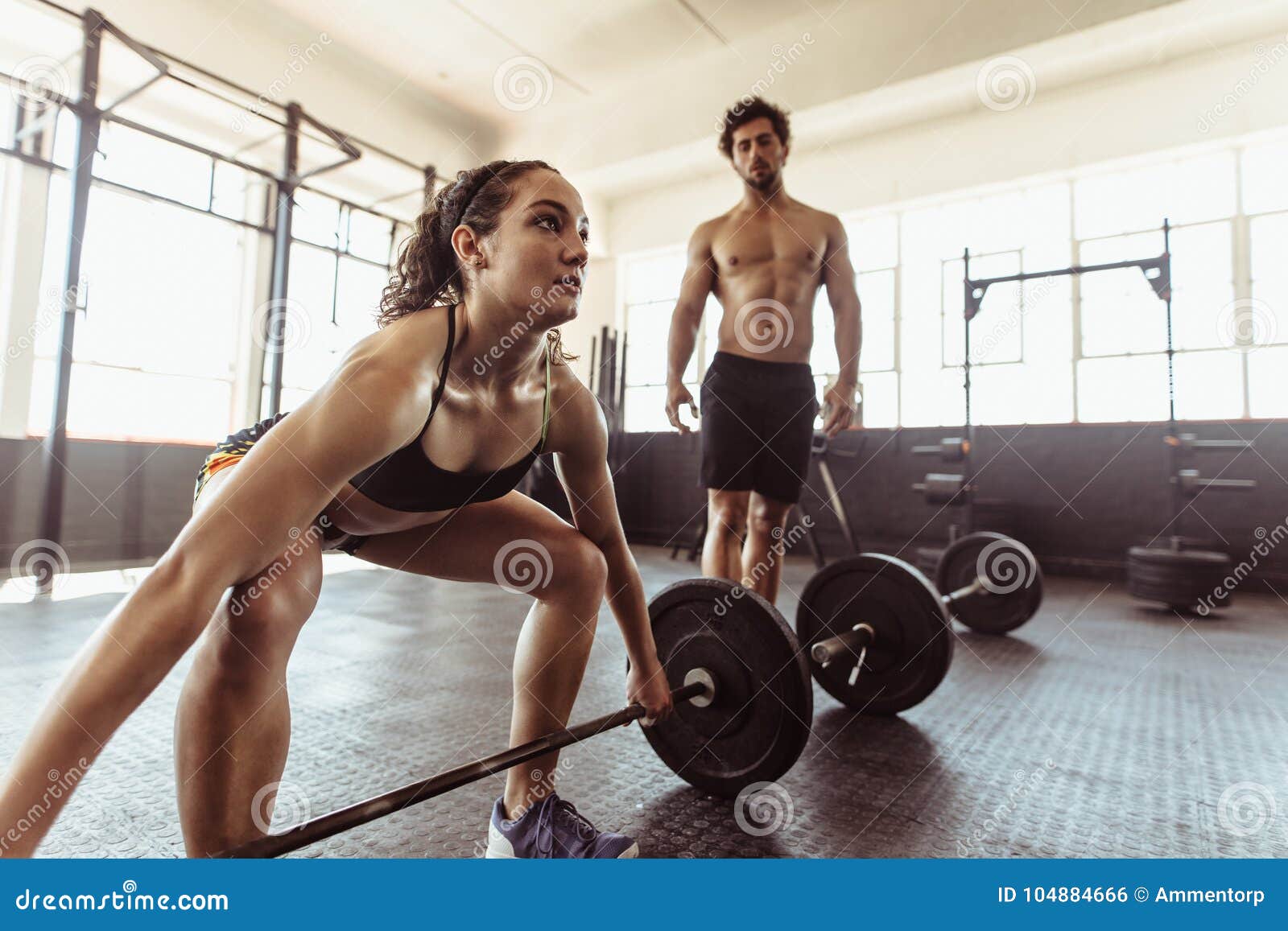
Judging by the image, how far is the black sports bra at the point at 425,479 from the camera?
81 cm

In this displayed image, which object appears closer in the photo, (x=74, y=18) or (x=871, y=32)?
(x=74, y=18)

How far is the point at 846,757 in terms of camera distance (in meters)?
1.37

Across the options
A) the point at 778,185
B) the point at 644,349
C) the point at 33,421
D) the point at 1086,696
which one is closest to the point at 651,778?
the point at 1086,696

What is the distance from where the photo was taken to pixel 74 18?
11.3ft

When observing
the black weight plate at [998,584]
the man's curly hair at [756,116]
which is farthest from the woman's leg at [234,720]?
the black weight plate at [998,584]

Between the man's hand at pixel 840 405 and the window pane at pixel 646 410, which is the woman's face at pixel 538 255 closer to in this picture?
the man's hand at pixel 840 405

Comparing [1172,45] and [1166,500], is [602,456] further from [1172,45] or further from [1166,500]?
[1172,45]

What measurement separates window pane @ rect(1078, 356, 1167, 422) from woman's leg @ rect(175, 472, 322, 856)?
4.77 m

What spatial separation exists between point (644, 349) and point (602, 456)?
212 inches

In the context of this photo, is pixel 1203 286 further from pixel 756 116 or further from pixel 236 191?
pixel 236 191

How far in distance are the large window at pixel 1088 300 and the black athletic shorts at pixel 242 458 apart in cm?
402

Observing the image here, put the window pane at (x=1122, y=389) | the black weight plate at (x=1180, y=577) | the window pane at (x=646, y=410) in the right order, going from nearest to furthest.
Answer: the black weight plate at (x=1180, y=577)
the window pane at (x=1122, y=389)
the window pane at (x=646, y=410)
